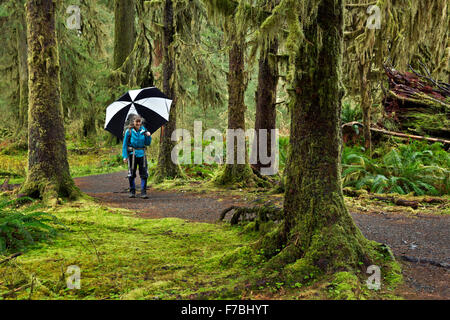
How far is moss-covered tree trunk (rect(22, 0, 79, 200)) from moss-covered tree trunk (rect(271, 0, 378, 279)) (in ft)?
17.1

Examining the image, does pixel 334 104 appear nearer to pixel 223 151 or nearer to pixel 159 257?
pixel 159 257

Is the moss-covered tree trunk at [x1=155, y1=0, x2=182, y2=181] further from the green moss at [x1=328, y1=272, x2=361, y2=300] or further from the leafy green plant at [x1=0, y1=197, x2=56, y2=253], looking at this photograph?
the green moss at [x1=328, y1=272, x2=361, y2=300]

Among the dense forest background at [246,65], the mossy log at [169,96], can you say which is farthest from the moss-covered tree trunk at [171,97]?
the dense forest background at [246,65]

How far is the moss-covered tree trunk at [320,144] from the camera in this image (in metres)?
3.39

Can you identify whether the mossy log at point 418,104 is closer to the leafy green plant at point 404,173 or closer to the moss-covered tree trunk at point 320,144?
the leafy green plant at point 404,173

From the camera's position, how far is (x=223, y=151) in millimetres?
14562

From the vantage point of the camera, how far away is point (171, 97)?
10.9 meters

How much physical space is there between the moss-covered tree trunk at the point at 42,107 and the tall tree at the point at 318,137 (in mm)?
5204

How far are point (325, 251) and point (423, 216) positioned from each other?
142 inches

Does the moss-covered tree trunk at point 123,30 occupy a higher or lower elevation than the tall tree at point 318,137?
higher

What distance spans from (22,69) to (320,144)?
56.6ft

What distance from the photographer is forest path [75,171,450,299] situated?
3254 millimetres

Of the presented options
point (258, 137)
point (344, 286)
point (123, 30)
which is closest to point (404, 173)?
point (258, 137)
